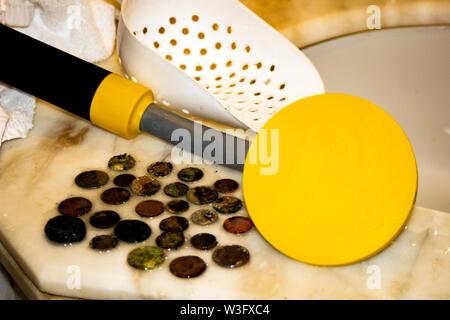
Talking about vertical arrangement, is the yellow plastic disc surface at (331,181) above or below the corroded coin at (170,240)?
above

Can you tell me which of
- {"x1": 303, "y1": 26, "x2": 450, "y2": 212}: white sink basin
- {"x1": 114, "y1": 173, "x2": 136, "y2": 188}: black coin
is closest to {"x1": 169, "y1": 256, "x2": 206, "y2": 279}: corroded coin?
{"x1": 114, "y1": 173, "x2": 136, "y2": 188}: black coin

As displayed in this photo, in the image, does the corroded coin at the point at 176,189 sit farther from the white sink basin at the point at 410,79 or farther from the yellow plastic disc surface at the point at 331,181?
the white sink basin at the point at 410,79

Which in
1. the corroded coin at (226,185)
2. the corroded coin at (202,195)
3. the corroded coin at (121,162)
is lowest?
the corroded coin at (202,195)

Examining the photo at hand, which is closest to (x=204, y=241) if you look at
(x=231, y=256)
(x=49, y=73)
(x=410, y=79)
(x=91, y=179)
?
(x=231, y=256)

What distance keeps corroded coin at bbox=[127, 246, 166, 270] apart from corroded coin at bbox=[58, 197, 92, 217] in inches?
2.9

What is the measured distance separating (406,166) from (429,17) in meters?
0.37

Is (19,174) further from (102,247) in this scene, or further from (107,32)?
(107,32)

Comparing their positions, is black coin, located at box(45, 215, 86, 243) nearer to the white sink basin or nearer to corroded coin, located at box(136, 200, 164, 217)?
corroded coin, located at box(136, 200, 164, 217)

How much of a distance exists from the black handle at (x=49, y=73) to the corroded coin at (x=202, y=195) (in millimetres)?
140

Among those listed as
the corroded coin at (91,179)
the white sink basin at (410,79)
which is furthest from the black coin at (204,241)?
the white sink basin at (410,79)

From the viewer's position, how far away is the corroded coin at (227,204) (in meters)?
0.46

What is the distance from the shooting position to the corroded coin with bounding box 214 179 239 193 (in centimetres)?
49

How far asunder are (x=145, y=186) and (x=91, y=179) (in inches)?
2.1

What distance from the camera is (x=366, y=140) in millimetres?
420
